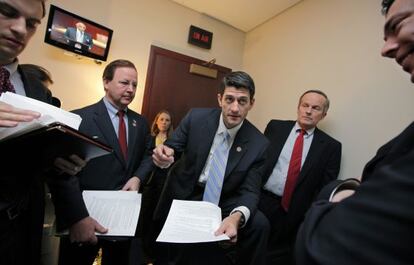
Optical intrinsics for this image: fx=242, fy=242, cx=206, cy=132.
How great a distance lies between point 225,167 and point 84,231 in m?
0.71

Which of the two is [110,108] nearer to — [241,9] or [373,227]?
[373,227]

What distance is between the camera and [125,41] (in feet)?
9.38

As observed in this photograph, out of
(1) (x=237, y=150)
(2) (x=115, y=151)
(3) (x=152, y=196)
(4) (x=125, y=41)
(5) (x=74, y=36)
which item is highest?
(4) (x=125, y=41)

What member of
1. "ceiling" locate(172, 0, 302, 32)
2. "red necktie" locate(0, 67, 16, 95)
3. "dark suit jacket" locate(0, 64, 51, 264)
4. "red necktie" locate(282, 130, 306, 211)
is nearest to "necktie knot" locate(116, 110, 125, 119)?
"dark suit jacket" locate(0, 64, 51, 264)

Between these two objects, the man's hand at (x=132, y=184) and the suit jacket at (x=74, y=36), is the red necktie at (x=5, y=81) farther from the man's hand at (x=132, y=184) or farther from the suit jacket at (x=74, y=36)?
the suit jacket at (x=74, y=36)

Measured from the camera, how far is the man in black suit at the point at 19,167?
2.23ft

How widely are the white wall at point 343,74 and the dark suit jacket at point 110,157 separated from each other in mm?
1688

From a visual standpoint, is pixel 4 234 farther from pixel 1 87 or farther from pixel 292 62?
pixel 292 62

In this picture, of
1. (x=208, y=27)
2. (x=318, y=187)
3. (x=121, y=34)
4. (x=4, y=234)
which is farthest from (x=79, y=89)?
(x=318, y=187)

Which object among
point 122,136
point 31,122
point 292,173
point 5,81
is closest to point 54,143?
point 31,122

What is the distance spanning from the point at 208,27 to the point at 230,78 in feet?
7.40

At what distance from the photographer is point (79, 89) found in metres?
2.70

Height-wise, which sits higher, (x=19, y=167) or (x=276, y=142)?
(x=276, y=142)

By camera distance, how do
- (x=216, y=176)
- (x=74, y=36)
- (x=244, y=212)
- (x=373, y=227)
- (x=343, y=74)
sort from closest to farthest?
(x=373, y=227) < (x=244, y=212) < (x=216, y=176) < (x=343, y=74) < (x=74, y=36)
